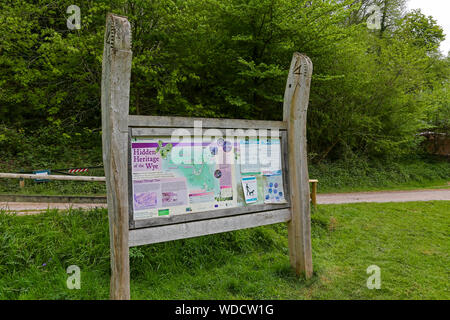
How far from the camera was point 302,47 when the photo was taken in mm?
10383

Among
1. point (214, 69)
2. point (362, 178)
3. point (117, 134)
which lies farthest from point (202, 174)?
point (362, 178)

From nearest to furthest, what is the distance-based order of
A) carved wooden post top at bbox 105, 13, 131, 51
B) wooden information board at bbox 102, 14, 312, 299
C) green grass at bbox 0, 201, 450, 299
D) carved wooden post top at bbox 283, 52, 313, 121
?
carved wooden post top at bbox 105, 13, 131, 51, wooden information board at bbox 102, 14, 312, 299, green grass at bbox 0, 201, 450, 299, carved wooden post top at bbox 283, 52, 313, 121

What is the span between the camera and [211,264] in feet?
13.6

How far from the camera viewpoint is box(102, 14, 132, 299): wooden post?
250cm

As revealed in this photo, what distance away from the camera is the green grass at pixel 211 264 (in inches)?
130

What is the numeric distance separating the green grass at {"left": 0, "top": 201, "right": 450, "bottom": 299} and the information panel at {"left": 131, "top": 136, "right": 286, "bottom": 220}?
1072 mm

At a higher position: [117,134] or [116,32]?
[116,32]

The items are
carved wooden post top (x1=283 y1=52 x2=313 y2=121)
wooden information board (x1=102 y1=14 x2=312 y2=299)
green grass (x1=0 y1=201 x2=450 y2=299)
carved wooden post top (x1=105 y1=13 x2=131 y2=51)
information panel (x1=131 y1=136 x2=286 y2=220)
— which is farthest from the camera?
carved wooden post top (x1=283 y1=52 x2=313 y2=121)

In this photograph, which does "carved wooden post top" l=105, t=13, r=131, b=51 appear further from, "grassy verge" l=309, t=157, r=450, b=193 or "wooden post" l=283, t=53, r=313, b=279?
"grassy verge" l=309, t=157, r=450, b=193

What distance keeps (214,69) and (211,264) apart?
9149 millimetres

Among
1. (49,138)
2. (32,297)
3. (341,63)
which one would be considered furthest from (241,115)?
(32,297)

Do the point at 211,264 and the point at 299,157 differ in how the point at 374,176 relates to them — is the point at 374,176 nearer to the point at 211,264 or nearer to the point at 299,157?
the point at 299,157

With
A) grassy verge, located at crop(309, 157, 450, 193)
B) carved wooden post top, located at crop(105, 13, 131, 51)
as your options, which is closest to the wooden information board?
carved wooden post top, located at crop(105, 13, 131, 51)

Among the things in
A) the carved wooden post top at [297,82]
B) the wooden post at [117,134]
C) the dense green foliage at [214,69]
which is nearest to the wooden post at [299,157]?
the carved wooden post top at [297,82]
